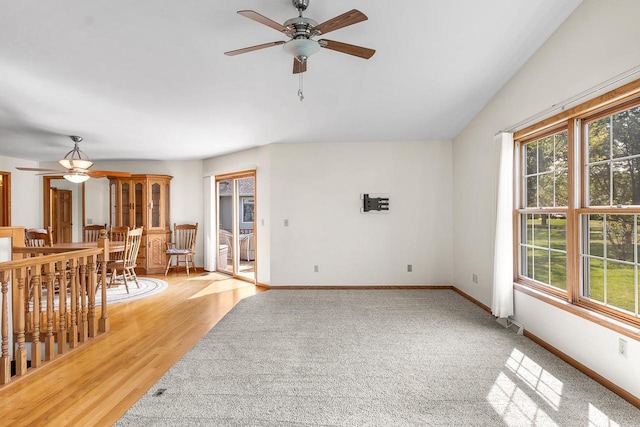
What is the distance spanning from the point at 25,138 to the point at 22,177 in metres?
2.26

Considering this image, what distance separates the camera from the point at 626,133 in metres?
2.50

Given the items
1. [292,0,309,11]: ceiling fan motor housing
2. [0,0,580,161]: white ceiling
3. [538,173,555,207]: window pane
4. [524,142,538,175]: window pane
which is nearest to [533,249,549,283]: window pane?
[538,173,555,207]: window pane

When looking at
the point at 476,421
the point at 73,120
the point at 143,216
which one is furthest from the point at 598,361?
the point at 143,216

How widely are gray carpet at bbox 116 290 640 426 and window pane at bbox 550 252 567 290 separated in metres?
0.61

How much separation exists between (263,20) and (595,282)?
313cm

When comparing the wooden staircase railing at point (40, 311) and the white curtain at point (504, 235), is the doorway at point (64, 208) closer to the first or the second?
the wooden staircase railing at point (40, 311)

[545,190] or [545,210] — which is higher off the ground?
[545,190]

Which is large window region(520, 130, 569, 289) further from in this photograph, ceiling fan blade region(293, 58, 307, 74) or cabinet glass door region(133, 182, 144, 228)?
cabinet glass door region(133, 182, 144, 228)

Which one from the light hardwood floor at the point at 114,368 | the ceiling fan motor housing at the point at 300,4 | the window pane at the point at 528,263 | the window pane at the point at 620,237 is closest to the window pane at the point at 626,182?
the window pane at the point at 620,237

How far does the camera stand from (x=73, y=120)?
4418 mm

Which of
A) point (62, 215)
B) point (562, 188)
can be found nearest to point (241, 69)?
point (562, 188)

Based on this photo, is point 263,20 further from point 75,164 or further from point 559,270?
point 75,164

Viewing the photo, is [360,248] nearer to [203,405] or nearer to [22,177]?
[203,405]

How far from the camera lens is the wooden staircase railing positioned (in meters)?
2.56
